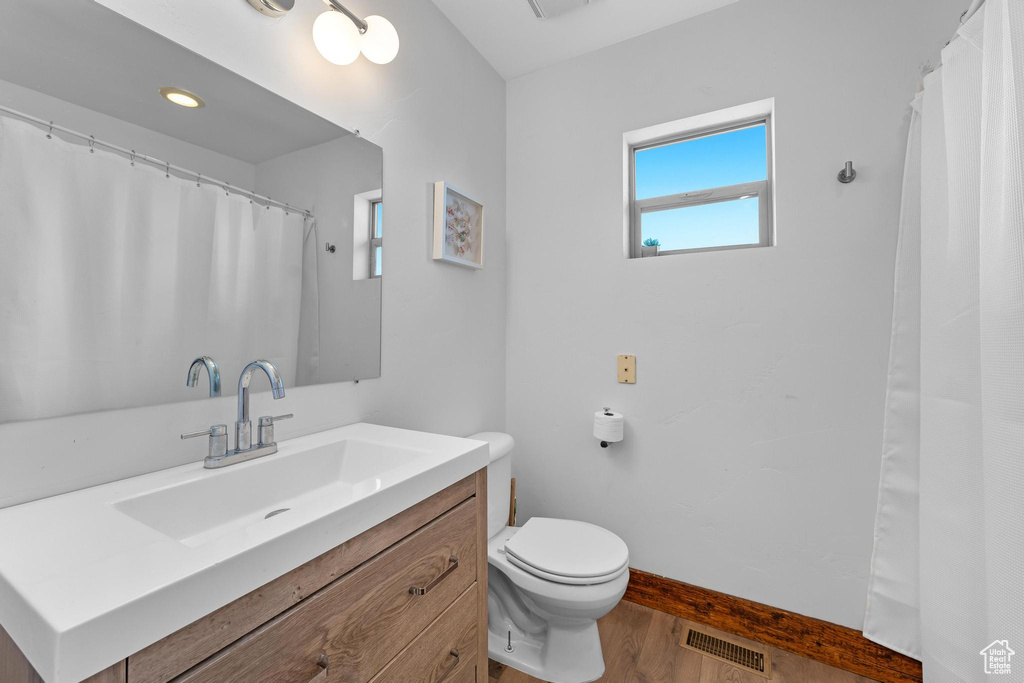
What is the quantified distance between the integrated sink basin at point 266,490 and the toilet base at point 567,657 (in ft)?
2.75

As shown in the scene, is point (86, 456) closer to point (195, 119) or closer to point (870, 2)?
point (195, 119)

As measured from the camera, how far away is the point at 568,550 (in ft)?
4.65

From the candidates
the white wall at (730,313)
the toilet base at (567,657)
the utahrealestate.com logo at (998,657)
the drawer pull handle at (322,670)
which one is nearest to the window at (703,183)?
the white wall at (730,313)

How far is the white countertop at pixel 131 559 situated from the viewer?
399 millimetres

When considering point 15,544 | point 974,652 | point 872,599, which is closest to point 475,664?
point 15,544

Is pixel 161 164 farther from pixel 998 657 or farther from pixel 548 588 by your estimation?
pixel 998 657

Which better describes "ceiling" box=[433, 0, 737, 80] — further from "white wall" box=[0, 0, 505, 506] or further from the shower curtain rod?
the shower curtain rod

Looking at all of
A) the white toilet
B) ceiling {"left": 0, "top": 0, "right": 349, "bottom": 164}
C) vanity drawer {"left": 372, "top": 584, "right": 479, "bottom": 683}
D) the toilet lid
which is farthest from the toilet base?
ceiling {"left": 0, "top": 0, "right": 349, "bottom": 164}

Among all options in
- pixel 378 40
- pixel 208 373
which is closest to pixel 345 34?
pixel 378 40

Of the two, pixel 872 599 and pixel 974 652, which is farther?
pixel 872 599

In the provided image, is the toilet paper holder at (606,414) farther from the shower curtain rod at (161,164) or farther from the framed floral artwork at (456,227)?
the shower curtain rod at (161,164)

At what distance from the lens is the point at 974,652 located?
989 mm

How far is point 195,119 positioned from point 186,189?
163 millimetres

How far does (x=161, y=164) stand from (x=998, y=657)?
2.02 m
